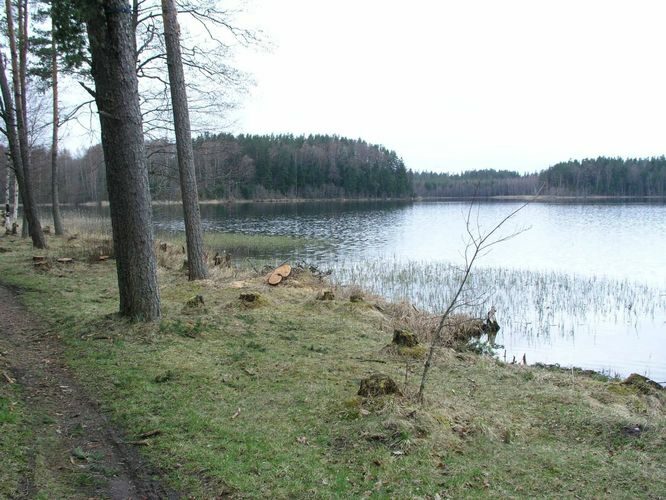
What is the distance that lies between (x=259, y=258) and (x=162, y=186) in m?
5.80

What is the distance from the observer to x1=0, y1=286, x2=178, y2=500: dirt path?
3.48m

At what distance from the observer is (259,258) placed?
2180 centimetres

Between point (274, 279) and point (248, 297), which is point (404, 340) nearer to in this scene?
point (248, 297)

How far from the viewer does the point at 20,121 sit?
1627cm

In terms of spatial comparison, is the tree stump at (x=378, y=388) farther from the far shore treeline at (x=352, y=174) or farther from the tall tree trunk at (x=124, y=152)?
the far shore treeline at (x=352, y=174)

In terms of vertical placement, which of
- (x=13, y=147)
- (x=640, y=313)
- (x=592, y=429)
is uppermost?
(x=13, y=147)

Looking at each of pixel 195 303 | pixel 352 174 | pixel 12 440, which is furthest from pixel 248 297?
pixel 352 174

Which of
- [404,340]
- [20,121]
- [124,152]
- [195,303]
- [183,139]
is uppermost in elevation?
[20,121]

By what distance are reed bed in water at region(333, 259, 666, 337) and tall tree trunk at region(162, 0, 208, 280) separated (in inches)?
226

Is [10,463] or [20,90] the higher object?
[20,90]

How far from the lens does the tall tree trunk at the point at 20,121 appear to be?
51.9 feet

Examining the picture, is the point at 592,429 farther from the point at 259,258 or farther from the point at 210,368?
the point at 259,258

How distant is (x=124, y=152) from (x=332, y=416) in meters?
4.52

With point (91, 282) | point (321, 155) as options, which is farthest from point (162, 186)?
point (321, 155)
